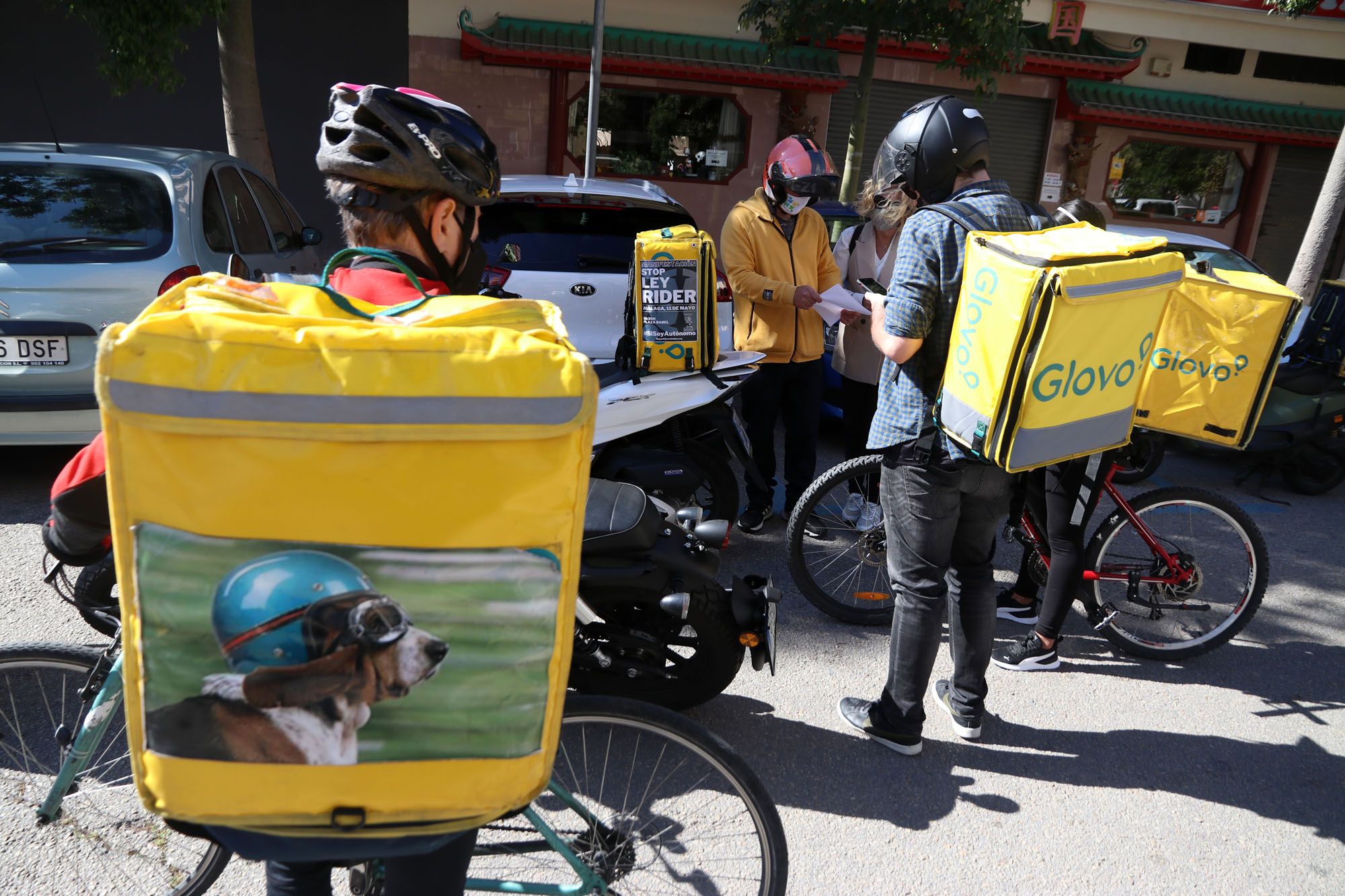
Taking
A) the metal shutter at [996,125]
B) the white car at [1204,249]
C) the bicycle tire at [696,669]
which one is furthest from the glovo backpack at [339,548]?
the metal shutter at [996,125]

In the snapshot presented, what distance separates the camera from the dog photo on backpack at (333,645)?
3.90ft

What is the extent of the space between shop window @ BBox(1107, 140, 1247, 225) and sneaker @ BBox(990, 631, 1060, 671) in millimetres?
12991

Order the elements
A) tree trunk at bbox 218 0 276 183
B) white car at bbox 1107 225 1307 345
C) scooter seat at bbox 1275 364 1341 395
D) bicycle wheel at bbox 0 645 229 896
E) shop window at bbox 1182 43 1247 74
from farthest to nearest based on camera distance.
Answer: shop window at bbox 1182 43 1247 74, tree trunk at bbox 218 0 276 183, white car at bbox 1107 225 1307 345, scooter seat at bbox 1275 364 1341 395, bicycle wheel at bbox 0 645 229 896

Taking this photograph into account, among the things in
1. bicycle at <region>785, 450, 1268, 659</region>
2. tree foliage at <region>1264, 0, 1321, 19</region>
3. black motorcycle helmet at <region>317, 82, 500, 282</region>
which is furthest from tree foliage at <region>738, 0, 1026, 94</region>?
black motorcycle helmet at <region>317, 82, 500, 282</region>

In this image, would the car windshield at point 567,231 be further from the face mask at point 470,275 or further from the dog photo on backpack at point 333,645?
the dog photo on backpack at point 333,645

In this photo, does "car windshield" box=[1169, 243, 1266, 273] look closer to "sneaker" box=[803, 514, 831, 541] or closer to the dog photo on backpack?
"sneaker" box=[803, 514, 831, 541]

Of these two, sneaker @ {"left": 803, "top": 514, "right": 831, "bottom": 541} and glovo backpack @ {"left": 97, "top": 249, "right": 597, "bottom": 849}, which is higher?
glovo backpack @ {"left": 97, "top": 249, "right": 597, "bottom": 849}

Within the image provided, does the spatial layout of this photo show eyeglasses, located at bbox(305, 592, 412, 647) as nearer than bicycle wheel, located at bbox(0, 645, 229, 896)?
Yes

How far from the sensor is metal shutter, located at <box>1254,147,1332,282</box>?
15.0 metres

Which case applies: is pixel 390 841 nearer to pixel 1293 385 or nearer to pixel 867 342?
pixel 867 342

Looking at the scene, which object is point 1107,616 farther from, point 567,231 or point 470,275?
point 567,231

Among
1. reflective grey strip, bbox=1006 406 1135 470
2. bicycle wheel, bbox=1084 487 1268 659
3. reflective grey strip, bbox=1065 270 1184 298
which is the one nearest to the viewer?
reflective grey strip, bbox=1065 270 1184 298

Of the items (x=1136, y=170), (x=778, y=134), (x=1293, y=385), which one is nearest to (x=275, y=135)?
(x=778, y=134)

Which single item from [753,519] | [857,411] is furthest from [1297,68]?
[753,519]
